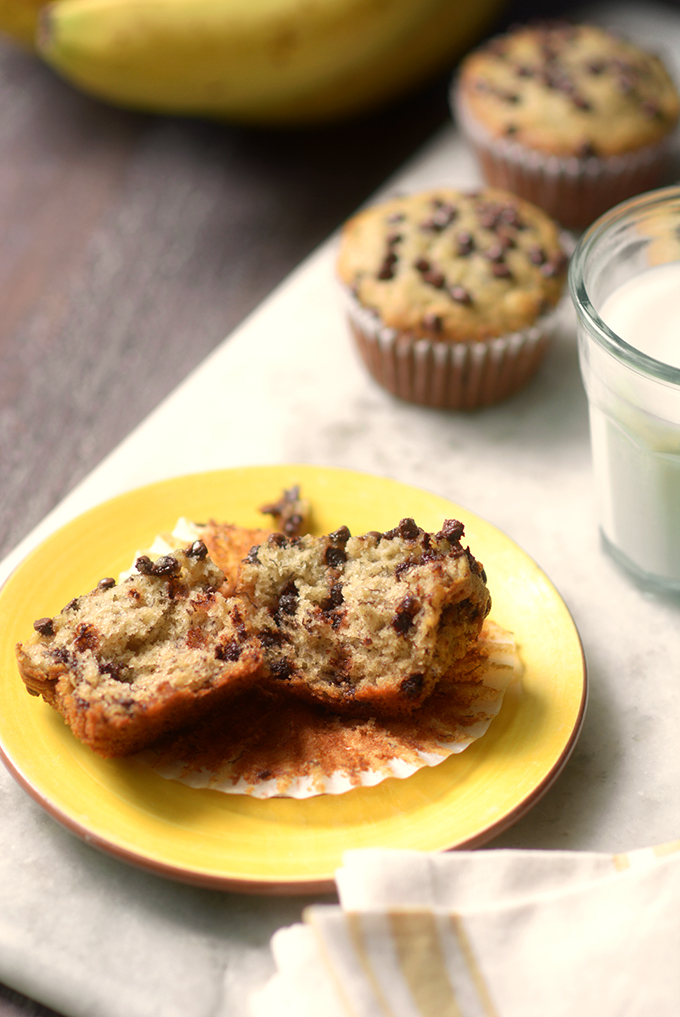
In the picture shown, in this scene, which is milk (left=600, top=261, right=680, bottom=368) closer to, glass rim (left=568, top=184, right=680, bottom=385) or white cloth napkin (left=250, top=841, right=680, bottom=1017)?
glass rim (left=568, top=184, right=680, bottom=385)

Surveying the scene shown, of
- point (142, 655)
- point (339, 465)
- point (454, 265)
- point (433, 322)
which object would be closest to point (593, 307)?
point (433, 322)

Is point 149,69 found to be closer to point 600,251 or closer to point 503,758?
point 600,251

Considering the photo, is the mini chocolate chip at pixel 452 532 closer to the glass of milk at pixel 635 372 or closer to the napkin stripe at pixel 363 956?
the glass of milk at pixel 635 372

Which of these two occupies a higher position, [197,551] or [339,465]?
[197,551]

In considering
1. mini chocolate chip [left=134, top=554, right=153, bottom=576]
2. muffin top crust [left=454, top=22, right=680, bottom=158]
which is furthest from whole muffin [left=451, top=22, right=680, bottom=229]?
mini chocolate chip [left=134, top=554, right=153, bottom=576]

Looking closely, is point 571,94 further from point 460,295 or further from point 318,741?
point 318,741

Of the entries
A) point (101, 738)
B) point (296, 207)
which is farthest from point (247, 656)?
point (296, 207)

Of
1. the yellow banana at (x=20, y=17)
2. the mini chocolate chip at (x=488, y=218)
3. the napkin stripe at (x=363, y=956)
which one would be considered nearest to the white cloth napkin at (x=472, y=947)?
the napkin stripe at (x=363, y=956)
